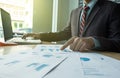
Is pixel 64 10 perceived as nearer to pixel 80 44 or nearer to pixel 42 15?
pixel 42 15

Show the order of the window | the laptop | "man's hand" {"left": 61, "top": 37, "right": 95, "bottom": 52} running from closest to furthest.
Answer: "man's hand" {"left": 61, "top": 37, "right": 95, "bottom": 52}, the laptop, the window

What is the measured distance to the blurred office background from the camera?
9.68 feet

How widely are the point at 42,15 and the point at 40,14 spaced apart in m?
0.04

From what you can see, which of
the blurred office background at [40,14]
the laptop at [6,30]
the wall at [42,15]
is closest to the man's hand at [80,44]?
the laptop at [6,30]

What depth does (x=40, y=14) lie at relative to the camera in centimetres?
306

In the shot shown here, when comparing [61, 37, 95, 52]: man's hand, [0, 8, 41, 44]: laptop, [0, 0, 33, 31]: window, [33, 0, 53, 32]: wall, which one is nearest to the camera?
[61, 37, 95, 52]: man's hand

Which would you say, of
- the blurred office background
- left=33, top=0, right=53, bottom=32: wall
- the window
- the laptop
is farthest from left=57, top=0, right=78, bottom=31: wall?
the laptop

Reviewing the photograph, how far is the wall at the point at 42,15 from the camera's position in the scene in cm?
301

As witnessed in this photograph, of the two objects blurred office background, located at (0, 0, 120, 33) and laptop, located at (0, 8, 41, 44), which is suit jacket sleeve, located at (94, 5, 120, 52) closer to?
laptop, located at (0, 8, 41, 44)

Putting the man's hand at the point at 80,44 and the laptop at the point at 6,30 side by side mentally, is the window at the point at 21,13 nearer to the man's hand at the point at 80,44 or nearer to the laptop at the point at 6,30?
the laptop at the point at 6,30

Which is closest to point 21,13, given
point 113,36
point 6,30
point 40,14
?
point 40,14

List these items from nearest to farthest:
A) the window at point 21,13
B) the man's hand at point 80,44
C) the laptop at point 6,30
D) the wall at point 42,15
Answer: the man's hand at point 80,44
the laptop at point 6,30
the window at point 21,13
the wall at point 42,15

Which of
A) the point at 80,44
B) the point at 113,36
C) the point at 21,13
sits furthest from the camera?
the point at 21,13

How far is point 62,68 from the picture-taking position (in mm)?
502
